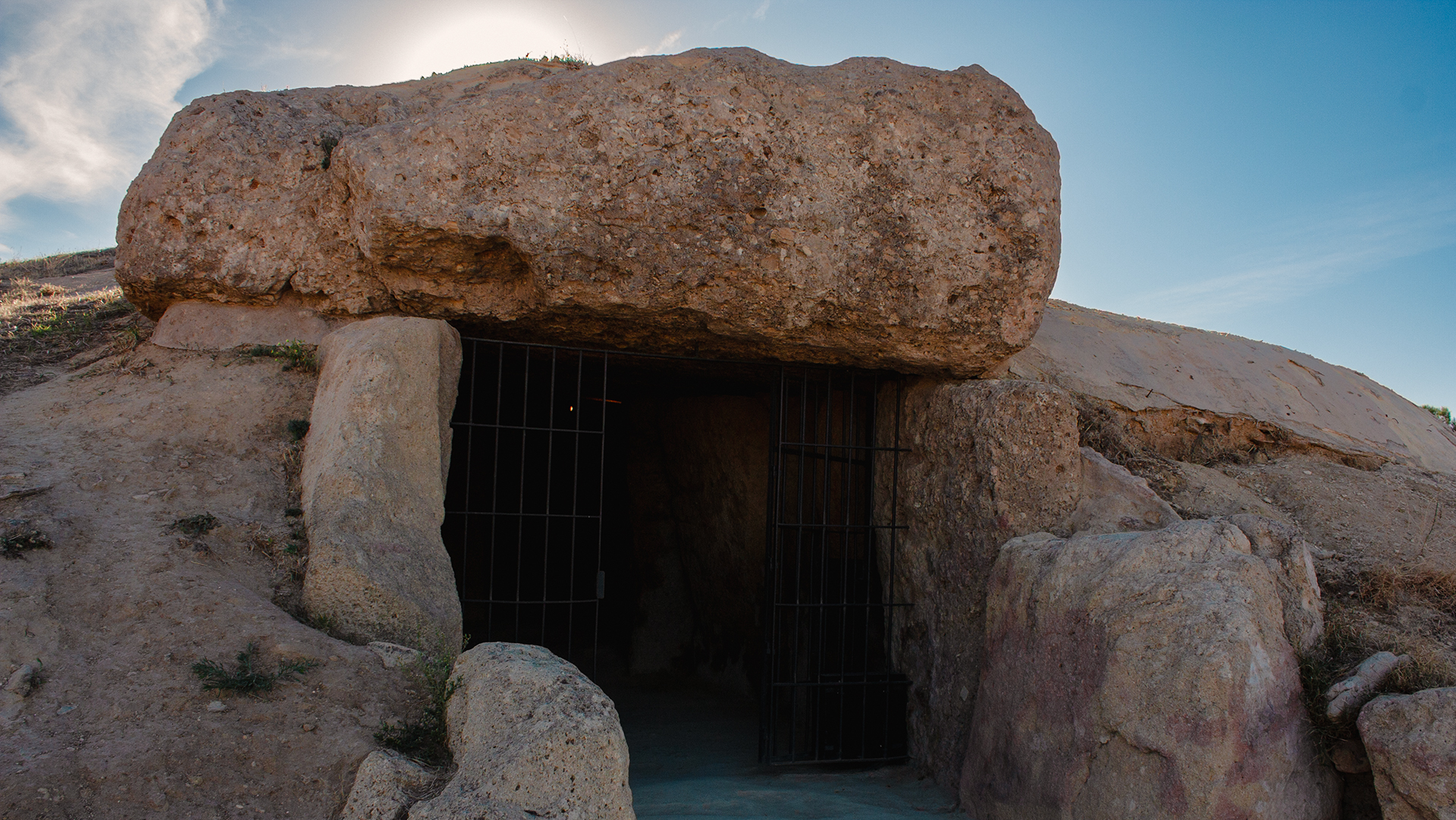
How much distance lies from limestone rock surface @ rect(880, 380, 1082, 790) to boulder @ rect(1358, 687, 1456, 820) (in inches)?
65.4

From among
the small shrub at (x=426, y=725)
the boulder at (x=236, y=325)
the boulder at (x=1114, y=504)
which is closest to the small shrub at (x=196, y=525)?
the small shrub at (x=426, y=725)

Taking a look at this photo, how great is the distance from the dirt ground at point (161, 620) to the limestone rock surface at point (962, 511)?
292 cm

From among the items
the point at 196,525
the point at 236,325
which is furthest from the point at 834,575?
the point at 196,525

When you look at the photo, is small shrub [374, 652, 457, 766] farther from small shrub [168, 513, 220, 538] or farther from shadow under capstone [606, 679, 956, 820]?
shadow under capstone [606, 679, 956, 820]

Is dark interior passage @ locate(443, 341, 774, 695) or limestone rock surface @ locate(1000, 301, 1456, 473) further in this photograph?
dark interior passage @ locate(443, 341, 774, 695)

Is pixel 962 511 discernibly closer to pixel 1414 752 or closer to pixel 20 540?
pixel 1414 752

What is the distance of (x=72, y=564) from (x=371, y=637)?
960 mm

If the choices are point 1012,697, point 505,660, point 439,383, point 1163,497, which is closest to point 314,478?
point 439,383

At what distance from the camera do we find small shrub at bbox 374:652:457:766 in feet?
8.10

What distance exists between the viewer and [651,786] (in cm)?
447

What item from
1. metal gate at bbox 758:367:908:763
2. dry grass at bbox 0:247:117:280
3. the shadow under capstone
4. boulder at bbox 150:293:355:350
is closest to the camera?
the shadow under capstone

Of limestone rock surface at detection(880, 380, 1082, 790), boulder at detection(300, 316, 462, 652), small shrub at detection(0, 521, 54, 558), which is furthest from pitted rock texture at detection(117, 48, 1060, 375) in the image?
small shrub at detection(0, 521, 54, 558)

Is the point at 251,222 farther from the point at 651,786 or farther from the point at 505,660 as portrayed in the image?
the point at 651,786

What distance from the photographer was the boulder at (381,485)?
3.06 metres
